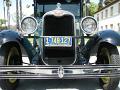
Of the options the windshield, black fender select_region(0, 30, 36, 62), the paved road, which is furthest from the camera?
the windshield

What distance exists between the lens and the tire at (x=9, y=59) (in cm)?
629

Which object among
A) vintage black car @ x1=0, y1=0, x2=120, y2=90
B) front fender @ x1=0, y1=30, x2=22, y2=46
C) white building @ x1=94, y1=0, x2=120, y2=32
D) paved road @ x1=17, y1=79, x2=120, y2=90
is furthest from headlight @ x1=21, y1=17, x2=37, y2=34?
white building @ x1=94, y1=0, x2=120, y2=32

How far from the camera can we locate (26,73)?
5.93 meters

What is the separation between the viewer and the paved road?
22.7ft

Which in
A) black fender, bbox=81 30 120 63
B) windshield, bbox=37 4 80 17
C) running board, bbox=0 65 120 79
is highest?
windshield, bbox=37 4 80 17

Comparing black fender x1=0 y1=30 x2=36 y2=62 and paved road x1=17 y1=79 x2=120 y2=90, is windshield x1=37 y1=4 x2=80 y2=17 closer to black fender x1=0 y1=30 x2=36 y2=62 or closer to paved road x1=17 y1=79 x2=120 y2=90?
black fender x1=0 y1=30 x2=36 y2=62

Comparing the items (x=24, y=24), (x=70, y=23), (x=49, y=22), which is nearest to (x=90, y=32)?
(x=70, y=23)

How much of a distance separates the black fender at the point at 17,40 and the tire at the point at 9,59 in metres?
0.15

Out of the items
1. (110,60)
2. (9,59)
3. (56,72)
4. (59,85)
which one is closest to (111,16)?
(59,85)

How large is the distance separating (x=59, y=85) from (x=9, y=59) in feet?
4.60

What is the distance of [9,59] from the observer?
6.58 metres

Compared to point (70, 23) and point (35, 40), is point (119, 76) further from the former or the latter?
point (35, 40)

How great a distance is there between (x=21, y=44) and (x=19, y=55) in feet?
1.42

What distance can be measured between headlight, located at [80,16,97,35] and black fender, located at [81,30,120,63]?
319 mm
